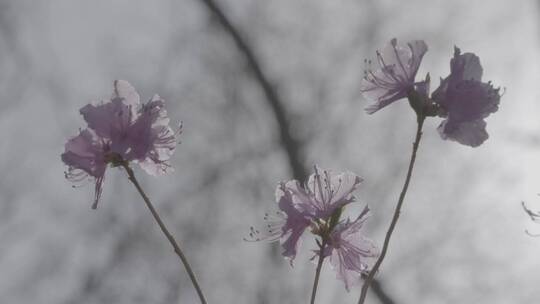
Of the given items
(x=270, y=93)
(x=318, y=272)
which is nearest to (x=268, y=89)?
(x=270, y=93)

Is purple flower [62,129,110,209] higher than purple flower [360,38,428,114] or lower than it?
higher

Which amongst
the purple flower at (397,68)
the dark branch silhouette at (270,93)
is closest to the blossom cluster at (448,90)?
the purple flower at (397,68)

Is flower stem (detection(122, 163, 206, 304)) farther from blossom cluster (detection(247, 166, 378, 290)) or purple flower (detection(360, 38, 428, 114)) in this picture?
purple flower (detection(360, 38, 428, 114))

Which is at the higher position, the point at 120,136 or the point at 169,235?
the point at 120,136

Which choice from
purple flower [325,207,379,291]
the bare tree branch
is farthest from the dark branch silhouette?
purple flower [325,207,379,291]

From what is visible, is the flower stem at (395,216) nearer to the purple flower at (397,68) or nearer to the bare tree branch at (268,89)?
the purple flower at (397,68)

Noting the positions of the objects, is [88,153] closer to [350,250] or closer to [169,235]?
[169,235]
